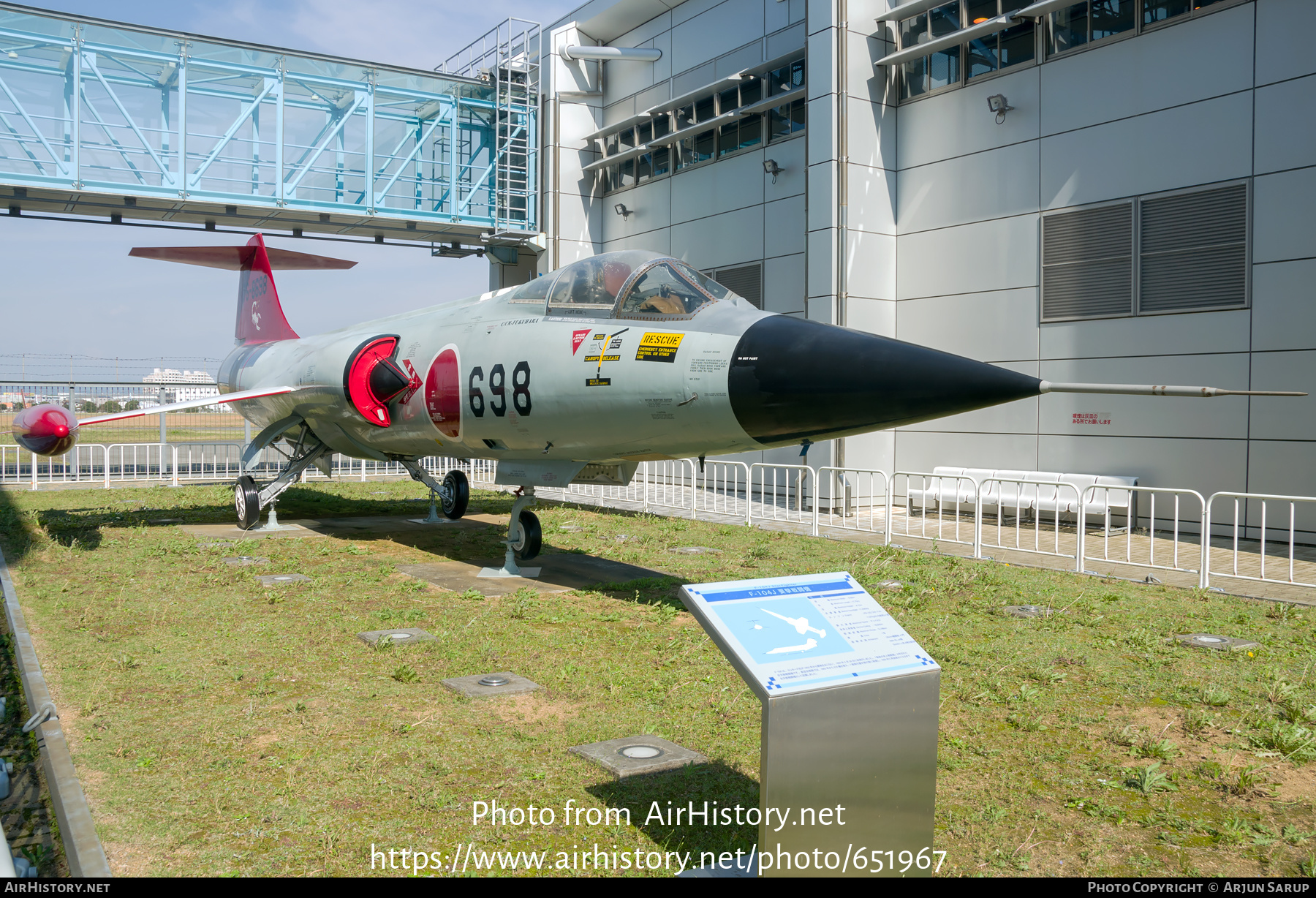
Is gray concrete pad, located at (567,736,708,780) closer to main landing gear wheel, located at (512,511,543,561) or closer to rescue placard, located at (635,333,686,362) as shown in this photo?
rescue placard, located at (635,333,686,362)

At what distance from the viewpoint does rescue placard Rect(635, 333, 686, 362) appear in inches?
262

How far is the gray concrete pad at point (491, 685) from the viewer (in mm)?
5230

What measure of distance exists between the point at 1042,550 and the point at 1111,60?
8.06m

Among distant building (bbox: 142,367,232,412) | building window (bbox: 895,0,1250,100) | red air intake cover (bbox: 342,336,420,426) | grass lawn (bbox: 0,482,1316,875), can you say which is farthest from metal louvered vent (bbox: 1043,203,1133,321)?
distant building (bbox: 142,367,232,412)

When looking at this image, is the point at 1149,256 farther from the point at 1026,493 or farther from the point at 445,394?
the point at 445,394

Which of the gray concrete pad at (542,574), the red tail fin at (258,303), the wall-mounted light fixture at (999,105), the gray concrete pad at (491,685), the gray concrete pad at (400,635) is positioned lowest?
the gray concrete pad at (491,685)

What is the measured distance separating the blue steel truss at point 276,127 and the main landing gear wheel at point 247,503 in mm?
10361

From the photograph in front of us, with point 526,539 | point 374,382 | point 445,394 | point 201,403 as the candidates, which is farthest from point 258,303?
point 526,539

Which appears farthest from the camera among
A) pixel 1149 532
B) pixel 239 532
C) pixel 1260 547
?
pixel 1149 532

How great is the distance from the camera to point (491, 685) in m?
5.39

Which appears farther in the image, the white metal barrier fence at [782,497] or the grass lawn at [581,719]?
the white metal barrier fence at [782,497]

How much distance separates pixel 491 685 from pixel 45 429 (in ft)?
25.6

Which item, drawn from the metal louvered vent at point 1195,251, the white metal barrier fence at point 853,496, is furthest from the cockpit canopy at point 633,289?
the metal louvered vent at point 1195,251

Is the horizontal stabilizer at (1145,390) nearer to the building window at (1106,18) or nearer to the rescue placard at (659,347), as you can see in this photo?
the rescue placard at (659,347)
